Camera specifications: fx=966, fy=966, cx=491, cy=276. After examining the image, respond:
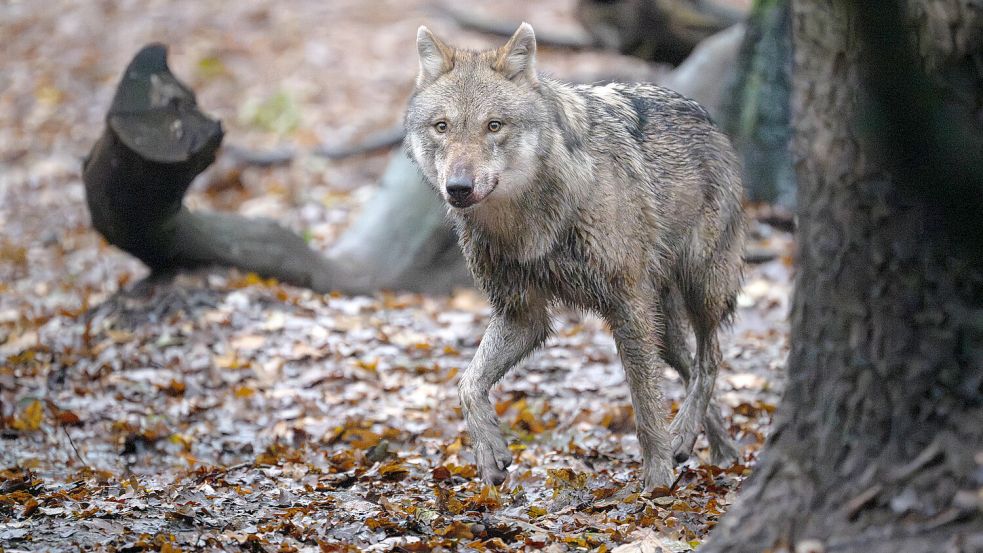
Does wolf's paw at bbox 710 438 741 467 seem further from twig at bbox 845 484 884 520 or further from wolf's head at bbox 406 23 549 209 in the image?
twig at bbox 845 484 884 520

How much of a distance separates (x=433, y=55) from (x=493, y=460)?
7.52ft

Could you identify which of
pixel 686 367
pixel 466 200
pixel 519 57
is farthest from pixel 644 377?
pixel 519 57

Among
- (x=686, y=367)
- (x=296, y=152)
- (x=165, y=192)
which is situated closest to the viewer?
(x=686, y=367)

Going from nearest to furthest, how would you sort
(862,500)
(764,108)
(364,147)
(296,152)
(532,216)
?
(862,500), (532,216), (764,108), (364,147), (296,152)

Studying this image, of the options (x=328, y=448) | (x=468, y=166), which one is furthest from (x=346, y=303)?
(x=468, y=166)

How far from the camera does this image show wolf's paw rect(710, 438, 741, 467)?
616 centimetres

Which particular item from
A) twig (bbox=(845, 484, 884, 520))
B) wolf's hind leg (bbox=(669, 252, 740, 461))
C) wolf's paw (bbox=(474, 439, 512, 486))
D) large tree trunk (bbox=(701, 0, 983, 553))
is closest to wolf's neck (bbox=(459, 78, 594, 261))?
wolf's paw (bbox=(474, 439, 512, 486))

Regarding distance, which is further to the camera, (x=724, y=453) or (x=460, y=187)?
(x=724, y=453)

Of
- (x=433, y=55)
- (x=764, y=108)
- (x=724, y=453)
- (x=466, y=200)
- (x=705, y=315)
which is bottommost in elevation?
(x=724, y=453)

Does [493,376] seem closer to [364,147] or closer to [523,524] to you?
[523,524]

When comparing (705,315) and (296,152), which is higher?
(705,315)

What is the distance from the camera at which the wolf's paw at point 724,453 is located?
6164 millimetres

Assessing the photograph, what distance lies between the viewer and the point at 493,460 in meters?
5.19

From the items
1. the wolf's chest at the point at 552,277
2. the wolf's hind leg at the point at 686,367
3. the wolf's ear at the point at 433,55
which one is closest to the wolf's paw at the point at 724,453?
the wolf's hind leg at the point at 686,367
